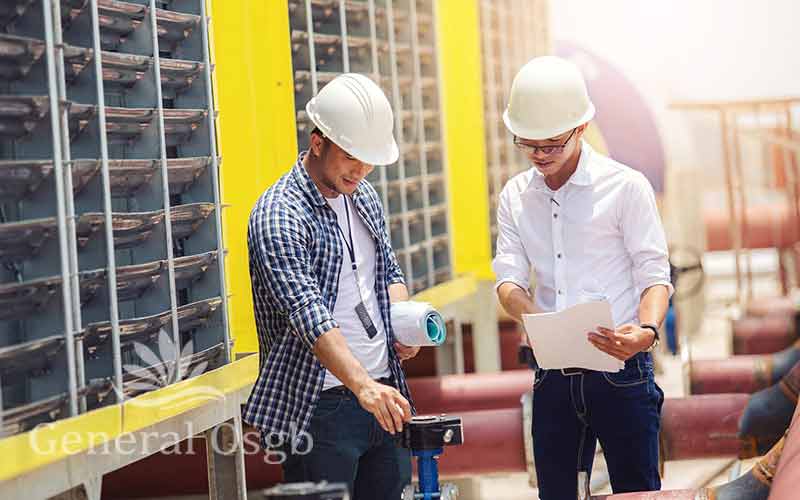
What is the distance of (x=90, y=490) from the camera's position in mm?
2562

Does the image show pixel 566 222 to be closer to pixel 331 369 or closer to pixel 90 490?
pixel 331 369

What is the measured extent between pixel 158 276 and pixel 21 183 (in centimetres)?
56

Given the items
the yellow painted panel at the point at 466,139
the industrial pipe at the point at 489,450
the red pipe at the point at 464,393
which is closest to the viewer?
the industrial pipe at the point at 489,450

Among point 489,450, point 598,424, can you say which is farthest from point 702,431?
point 598,424

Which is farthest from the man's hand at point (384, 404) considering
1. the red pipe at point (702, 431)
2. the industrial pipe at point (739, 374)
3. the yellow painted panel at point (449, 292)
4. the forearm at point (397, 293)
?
the industrial pipe at point (739, 374)

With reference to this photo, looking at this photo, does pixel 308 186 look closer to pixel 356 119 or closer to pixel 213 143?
pixel 356 119

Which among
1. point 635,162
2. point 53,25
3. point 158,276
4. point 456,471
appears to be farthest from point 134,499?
point 635,162

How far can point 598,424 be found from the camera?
2873 millimetres

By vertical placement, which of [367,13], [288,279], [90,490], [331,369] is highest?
[367,13]

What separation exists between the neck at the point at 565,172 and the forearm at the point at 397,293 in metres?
0.46

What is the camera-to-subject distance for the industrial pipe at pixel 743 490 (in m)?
2.62

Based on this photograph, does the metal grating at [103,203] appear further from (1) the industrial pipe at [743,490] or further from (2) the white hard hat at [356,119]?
(1) the industrial pipe at [743,490]

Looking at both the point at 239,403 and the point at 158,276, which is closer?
the point at 158,276

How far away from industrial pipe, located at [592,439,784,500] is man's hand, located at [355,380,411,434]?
1.80 ft
